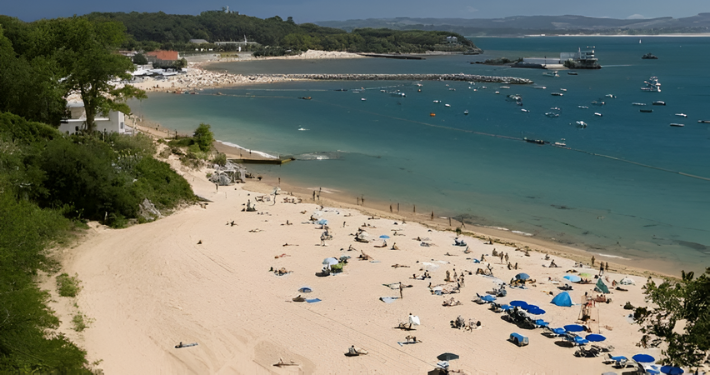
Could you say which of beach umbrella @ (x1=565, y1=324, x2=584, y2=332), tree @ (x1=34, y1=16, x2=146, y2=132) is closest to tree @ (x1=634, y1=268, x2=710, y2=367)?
beach umbrella @ (x1=565, y1=324, x2=584, y2=332)

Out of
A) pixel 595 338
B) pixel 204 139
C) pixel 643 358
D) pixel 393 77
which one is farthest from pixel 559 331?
pixel 393 77

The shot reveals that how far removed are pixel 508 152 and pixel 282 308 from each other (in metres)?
35.0

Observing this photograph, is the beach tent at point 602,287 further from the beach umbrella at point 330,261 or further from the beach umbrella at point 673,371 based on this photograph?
the beach umbrella at point 330,261

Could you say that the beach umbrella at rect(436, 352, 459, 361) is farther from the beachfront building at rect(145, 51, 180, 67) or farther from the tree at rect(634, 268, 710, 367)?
the beachfront building at rect(145, 51, 180, 67)

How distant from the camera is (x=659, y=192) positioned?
3750cm

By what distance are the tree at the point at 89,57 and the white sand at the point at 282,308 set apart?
41.8ft

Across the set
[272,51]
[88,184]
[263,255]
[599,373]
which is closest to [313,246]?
[263,255]

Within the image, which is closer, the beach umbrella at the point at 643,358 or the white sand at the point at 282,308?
the beach umbrella at the point at 643,358

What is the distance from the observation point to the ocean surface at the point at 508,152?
31.3 meters

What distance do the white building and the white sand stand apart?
1395cm

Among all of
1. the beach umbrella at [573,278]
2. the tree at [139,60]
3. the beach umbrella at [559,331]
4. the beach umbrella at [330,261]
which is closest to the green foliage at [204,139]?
the beach umbrella at [330,261]

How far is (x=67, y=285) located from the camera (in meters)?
18.8

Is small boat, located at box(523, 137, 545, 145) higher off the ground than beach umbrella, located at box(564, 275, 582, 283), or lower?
higher

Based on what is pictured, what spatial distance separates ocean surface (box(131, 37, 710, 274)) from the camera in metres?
31.3
